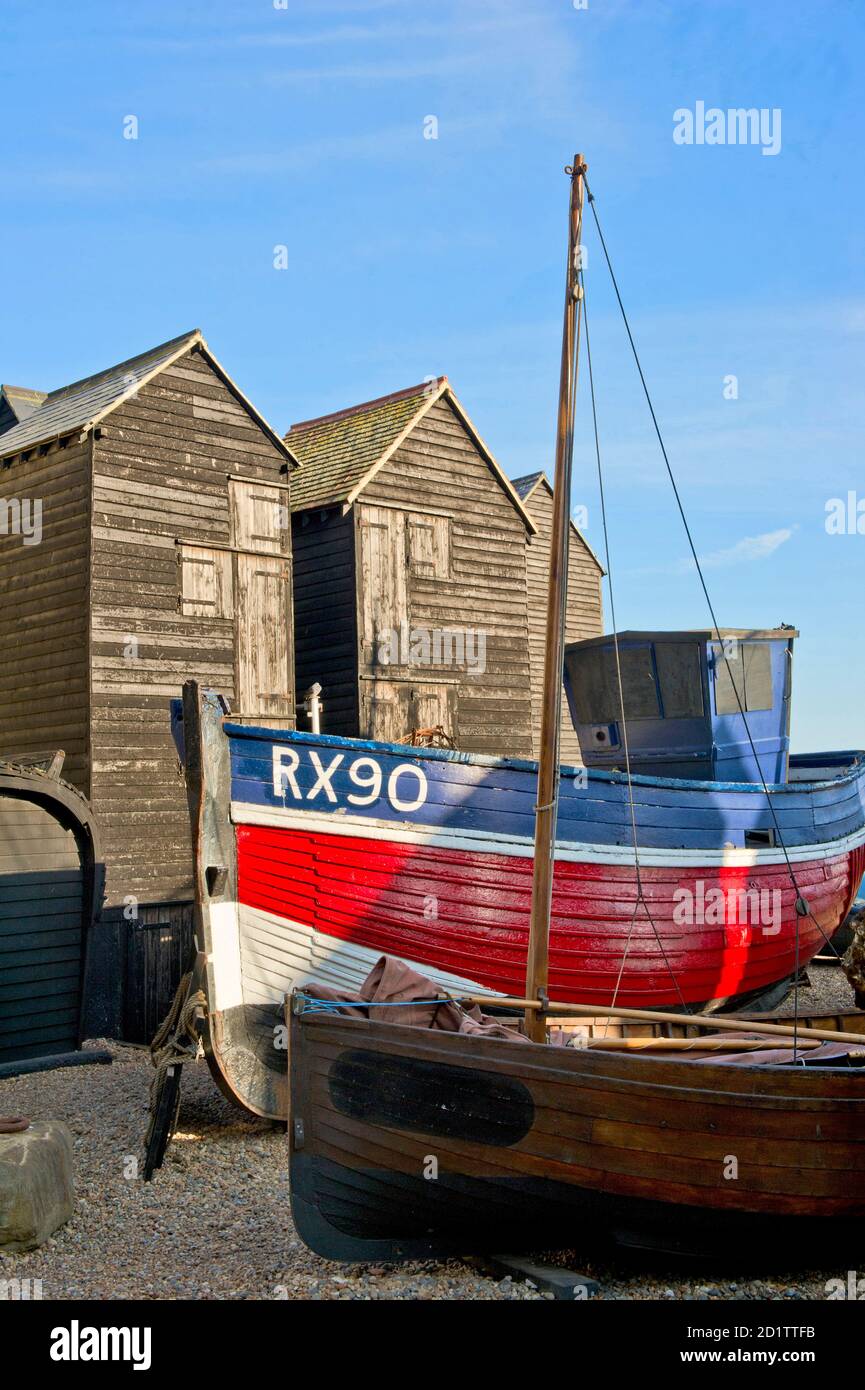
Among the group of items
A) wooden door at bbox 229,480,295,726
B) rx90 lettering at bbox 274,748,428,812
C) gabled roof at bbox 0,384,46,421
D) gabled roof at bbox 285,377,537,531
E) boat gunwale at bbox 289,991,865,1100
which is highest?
gabled roof at bbox 0,384,46,421

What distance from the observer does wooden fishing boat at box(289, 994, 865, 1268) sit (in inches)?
238

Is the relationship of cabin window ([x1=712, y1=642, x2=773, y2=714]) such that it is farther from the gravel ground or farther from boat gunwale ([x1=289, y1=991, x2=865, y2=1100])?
boat gunwale ([x1=289, y1=991, x2=865, y2=1100])

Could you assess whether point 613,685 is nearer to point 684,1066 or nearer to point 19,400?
point 684,1066

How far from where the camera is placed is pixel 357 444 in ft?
70.8

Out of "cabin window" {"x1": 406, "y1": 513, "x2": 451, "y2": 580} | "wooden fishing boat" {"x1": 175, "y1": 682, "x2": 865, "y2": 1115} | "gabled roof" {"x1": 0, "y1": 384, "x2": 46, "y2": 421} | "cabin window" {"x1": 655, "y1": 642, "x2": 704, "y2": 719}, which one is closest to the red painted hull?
"wooden fishing boat" {"x1": 175, "y1": 682, "x2": 865, "y2": 1115}

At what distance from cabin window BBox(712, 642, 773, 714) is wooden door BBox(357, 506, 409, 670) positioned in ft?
22.8

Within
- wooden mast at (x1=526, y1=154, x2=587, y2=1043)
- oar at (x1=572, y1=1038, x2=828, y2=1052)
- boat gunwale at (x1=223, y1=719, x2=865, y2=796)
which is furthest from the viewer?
boat gunwale at (x1=223, y1=719, x2=865, y2=796)

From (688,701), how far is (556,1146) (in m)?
8.60

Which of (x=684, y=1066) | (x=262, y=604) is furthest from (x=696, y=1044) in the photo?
(x=262, y=604)

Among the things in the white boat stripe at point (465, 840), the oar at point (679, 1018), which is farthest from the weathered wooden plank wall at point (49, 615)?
the oar at point (679, 1018)

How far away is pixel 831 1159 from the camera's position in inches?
241

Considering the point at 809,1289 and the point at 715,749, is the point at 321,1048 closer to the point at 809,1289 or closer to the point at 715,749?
the point at 809,1289
